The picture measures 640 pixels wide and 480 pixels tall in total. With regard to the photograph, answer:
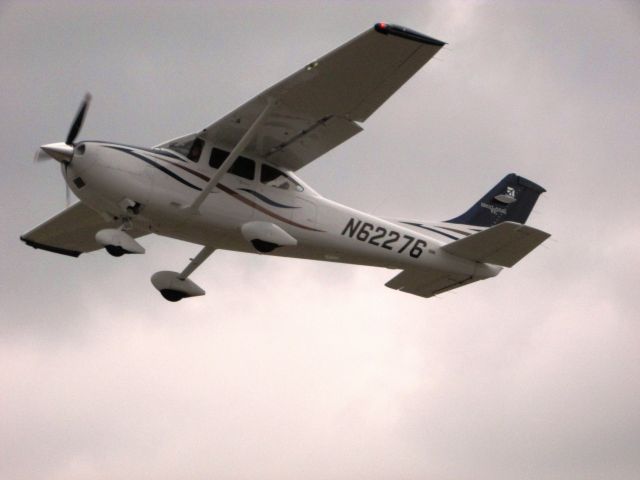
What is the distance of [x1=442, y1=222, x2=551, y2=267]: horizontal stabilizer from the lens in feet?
61.8

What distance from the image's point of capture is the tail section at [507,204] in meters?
21.6

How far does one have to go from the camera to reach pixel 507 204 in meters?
21.7

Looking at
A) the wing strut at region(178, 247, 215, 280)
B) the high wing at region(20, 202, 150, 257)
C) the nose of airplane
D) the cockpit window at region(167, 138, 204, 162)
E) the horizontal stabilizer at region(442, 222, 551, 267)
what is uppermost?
the horizontal stabilizer at region(442, 222, 551, 267)

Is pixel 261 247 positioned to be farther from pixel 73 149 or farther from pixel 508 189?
pixel 508 189

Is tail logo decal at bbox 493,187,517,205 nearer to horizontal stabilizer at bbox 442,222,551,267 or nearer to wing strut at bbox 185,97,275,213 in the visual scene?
horizontal stabilizer at bbox 442,222,551,267

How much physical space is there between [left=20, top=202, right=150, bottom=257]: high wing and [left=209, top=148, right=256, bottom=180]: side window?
269 cm

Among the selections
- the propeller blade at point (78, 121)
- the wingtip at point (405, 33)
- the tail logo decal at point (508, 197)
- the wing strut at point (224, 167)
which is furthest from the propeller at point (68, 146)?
the tail logo decal at point (508, 197)

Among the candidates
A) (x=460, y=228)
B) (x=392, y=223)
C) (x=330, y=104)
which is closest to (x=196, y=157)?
(x=330, y=104)

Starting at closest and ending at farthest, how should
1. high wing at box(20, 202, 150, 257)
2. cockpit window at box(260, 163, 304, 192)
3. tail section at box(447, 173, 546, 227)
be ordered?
cockpit window at box(260, 163, 304, 192)
high wing at box(20, 202, 150, 257)
tail section at box(447, 173, 546, 227)

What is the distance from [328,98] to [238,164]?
1.88 meters

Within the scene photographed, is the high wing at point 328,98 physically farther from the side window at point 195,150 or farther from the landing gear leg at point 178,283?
the landing gear leg at point 178,283

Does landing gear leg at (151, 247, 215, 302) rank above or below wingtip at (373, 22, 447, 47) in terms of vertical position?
below

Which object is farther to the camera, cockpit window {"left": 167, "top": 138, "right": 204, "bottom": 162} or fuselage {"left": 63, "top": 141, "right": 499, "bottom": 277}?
cockpit window {"left": 167, "top": 138, "right": 204, "bottom": 162}

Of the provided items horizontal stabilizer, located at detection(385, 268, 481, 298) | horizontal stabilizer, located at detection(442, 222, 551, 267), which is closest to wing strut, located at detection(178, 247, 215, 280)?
horizontal stabilizer, located at detection(385, 268, 481, 298)
